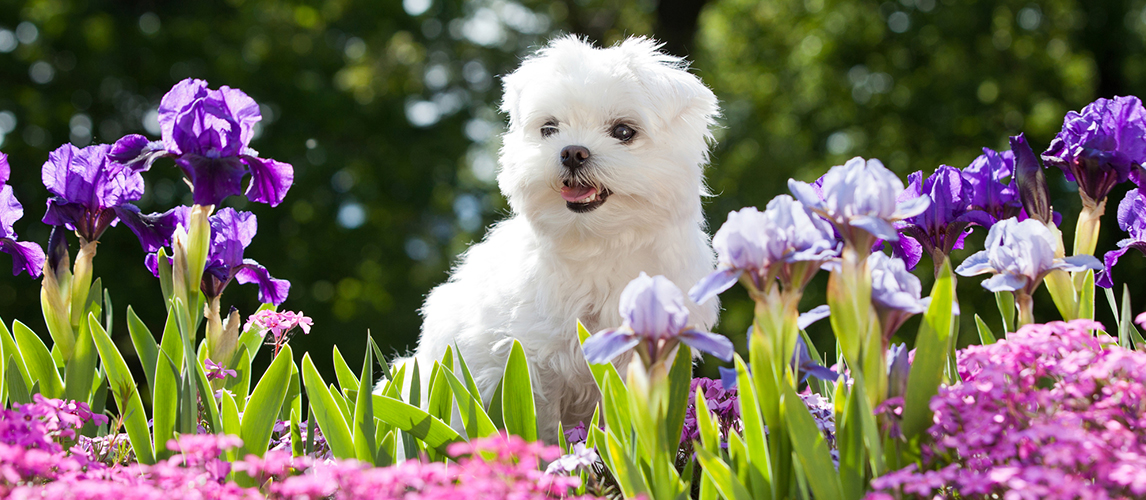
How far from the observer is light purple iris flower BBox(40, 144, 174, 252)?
2.56 m

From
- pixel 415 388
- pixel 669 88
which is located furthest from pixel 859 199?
pixel 415 388

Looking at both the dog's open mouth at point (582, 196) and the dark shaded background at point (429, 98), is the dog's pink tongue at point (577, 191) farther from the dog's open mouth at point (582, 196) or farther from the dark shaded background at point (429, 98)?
the dark shaded background at point (429, 98)

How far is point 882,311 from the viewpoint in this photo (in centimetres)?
190

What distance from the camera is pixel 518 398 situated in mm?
2500

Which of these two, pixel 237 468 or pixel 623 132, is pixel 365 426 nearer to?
pixel 237 468

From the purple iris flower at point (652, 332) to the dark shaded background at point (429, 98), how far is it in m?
9.07

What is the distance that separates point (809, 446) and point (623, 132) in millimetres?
1559

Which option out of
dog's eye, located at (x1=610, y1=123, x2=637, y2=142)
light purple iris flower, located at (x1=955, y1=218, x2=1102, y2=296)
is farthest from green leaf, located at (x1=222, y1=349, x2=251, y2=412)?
light purple iris flower, located at (x1=955, y1=218, x2=1102, y2=296)

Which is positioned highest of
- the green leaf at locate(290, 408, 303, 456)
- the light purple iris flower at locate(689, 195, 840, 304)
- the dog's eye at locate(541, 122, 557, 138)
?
the dog's eye at locate(541, 122, 557, 138)

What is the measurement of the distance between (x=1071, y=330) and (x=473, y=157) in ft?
47.3

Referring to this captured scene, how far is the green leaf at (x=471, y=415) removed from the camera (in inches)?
93.7

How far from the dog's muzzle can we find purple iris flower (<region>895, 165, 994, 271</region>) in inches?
39.7

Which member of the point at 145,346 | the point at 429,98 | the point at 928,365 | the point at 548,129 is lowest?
the point at 928,365

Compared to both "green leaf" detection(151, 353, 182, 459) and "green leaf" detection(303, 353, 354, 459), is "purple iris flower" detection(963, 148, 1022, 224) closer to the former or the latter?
"green leaf" detection(303, 353, 354, 459)
